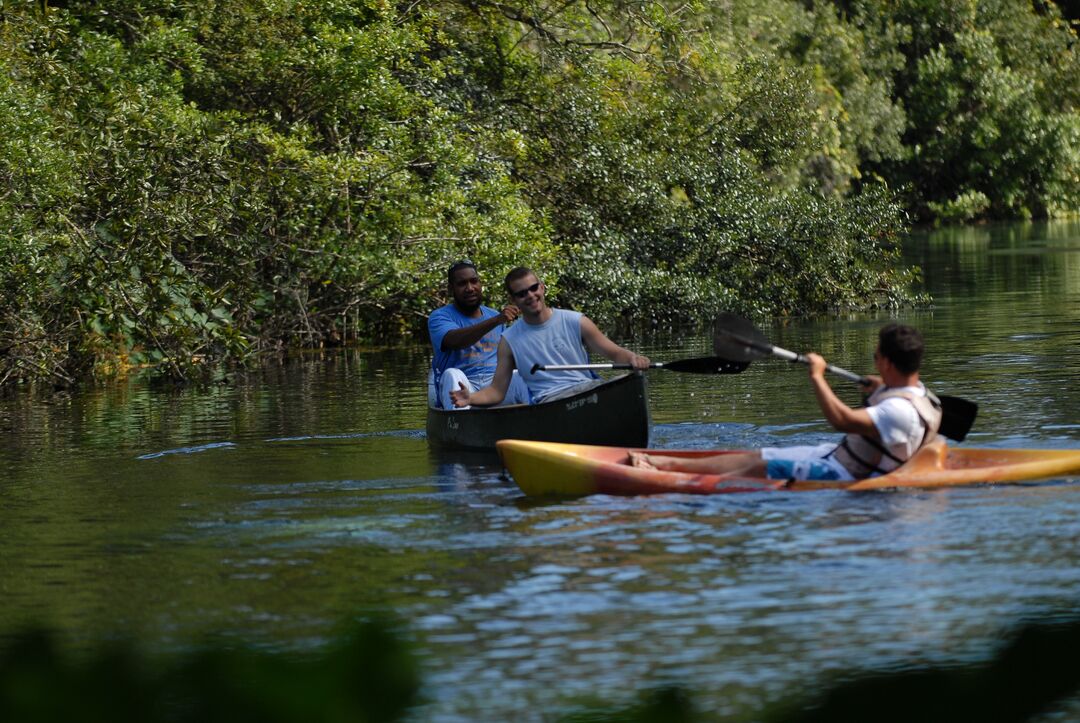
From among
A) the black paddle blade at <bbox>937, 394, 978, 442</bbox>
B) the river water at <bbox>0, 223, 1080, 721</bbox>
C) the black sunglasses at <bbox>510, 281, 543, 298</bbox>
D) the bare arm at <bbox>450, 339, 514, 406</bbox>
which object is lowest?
the river water at <bbox>0, 223, 1080, 721</bbox>

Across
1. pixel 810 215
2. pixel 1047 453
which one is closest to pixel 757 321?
pixel 810 215

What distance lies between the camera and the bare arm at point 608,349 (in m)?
10.9

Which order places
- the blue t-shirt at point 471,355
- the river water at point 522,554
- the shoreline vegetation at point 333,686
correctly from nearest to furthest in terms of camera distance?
the shoreline vegetation at point 333,686 → the river water at point 522,554 → the blue t-shirt at point 471,355

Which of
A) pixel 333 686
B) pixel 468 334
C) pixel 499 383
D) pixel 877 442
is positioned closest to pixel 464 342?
pixel 468 334

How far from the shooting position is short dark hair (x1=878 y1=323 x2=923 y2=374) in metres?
8.28

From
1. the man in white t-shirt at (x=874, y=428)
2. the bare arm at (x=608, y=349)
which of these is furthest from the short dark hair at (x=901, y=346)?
the bare arm at (x=608, y=349)

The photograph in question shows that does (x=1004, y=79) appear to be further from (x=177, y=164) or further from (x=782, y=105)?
(x=177, y=164)

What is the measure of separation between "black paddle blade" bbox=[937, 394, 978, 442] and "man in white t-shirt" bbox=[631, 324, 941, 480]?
0.43 m

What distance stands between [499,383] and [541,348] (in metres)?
0.45

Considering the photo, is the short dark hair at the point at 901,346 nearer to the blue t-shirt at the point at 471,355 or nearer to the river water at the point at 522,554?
the river water at the point at 522,554

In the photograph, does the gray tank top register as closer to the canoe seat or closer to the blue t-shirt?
the blue t-shirt

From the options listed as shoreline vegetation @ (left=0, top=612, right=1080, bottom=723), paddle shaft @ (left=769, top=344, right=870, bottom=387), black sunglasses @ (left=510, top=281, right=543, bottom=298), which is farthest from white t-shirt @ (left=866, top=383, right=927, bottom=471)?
shoreline vegetation @ (left=0, top=612, right=1080, bottom=723)

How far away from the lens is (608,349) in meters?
11.1

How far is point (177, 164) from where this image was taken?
18.9 meters
